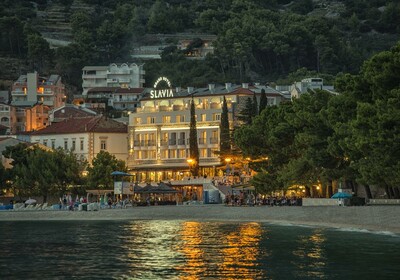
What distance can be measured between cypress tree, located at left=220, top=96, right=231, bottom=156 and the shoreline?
2416 centimetres

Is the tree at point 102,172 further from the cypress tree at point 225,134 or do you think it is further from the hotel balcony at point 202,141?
the hotel balcony at point 202,141

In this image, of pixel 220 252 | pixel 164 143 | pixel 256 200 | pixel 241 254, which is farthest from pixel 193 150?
pixel 241 254

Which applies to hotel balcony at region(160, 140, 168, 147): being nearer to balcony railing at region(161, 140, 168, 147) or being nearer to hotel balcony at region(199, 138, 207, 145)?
balcony railing at region(161, 140, 168, 147)

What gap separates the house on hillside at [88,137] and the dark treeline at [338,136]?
43161 millimetres

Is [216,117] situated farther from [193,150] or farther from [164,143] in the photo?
[193,150]

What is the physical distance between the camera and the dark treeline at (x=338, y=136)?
283 ft

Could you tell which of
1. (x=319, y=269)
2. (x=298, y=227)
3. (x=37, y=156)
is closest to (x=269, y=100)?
(x=37, y=156)

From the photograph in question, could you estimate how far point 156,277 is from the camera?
58500 millimetres

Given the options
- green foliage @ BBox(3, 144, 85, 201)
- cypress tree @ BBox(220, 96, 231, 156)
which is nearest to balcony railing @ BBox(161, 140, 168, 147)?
cypress tree @ BBox(220, 96, 231, 156)

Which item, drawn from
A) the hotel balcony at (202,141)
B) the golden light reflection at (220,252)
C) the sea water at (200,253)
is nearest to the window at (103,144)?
the hotel balcony at (202,141)

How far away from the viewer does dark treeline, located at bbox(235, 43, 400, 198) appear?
86.4 metres

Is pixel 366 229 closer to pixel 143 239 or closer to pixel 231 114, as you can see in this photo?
pixel 143 239

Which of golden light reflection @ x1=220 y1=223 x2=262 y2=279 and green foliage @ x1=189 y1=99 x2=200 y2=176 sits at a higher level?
green foliage @ x1=189 y1=99 x2=200 y2=176

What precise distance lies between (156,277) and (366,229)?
34733 mm
